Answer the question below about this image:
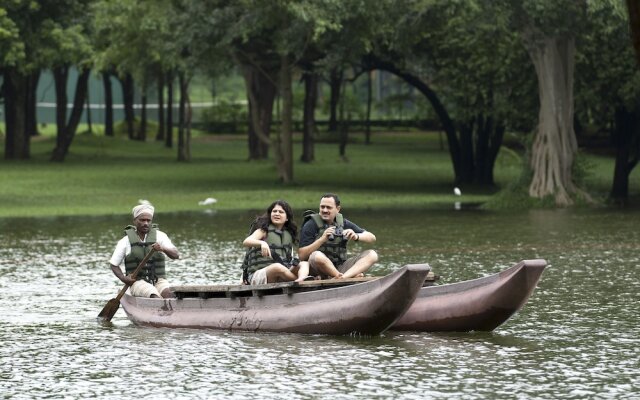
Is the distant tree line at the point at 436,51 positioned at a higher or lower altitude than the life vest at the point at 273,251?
higher

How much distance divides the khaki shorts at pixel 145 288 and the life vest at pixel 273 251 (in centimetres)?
125

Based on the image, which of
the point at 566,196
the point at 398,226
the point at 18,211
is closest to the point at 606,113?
the point at 566,196

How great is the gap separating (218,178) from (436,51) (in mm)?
10700

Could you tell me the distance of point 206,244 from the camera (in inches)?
1296

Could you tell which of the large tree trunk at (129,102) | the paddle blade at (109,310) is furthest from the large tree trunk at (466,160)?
the paddle blade at (109,310)

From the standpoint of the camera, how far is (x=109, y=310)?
68.9 feet

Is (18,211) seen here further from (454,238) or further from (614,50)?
(614,50)

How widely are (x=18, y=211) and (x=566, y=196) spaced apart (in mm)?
15454

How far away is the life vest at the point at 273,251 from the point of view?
19922mm

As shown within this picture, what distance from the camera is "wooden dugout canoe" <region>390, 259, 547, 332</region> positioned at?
18609mm

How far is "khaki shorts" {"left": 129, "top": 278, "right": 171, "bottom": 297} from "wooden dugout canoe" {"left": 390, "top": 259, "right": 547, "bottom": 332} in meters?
3.25

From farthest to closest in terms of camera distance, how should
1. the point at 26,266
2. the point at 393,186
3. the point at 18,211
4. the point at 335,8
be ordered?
the point at 393,186
the point at 335,8
the point at 18,211
the point at 26,266

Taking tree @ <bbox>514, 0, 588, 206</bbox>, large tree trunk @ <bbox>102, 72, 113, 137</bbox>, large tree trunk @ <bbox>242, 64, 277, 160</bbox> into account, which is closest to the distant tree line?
tree @ <bbox>514, 0, 588, 206</bbox>

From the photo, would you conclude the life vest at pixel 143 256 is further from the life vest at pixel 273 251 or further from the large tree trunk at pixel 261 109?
the large tree trunk at pixel 261 109
